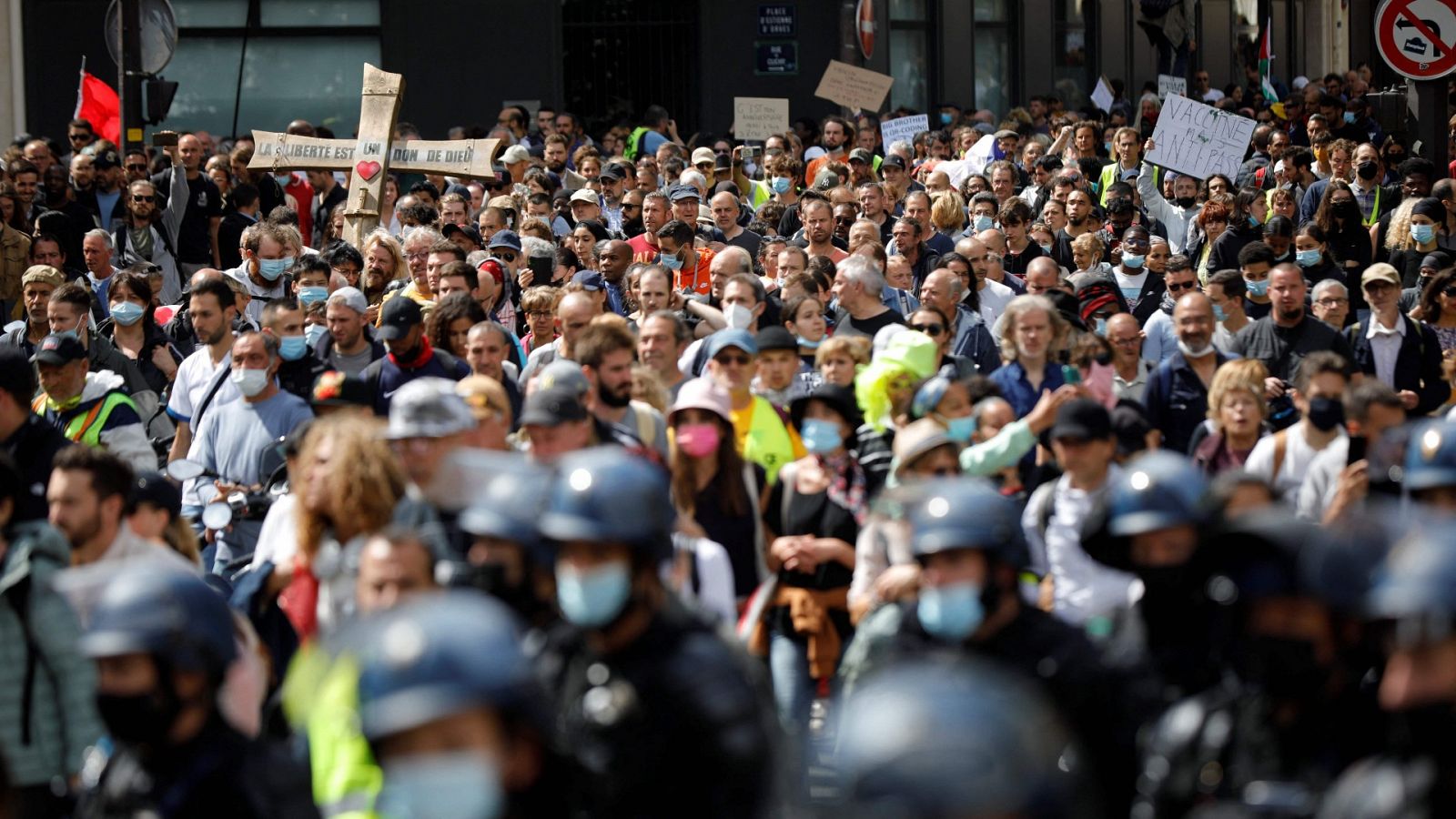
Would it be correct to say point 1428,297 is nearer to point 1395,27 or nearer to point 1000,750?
point 1395,27

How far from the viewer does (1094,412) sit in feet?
21.9

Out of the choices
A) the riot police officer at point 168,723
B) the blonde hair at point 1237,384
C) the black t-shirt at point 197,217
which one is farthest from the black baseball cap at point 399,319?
the black t-shirt at point 197,217

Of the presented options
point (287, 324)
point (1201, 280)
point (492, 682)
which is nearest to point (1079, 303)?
point (1201, 280)

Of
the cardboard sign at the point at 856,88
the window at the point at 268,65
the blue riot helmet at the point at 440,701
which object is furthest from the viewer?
the window at the point at 268,65

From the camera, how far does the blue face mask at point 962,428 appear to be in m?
7.49

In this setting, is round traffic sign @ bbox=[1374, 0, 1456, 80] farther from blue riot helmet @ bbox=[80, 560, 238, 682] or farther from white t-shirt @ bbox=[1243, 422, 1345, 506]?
blue riot helmet @ bbox=[80, 560, 238, 682]

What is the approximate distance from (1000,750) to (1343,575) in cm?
149

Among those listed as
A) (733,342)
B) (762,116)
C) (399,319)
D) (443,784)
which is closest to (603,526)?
(443,784)

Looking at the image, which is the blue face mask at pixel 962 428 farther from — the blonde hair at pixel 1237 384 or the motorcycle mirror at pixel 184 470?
the motorcycle mirror at pixel 184 470

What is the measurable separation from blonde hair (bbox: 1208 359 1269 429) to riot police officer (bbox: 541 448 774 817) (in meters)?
4.42

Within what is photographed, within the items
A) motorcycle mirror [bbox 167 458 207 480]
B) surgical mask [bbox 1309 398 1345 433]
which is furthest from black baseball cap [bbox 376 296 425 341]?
surgical mask [bbox 1309 398 1345 433]

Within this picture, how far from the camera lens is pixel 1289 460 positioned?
8.02 m

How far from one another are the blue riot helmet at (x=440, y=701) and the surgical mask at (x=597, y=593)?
0.70 metres

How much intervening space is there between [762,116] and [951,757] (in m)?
18.6
